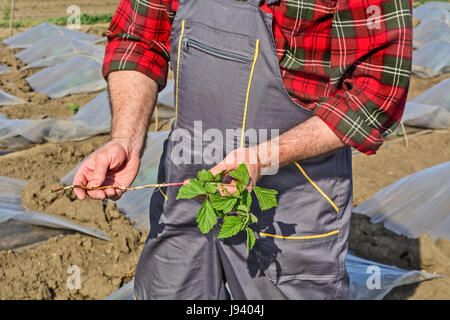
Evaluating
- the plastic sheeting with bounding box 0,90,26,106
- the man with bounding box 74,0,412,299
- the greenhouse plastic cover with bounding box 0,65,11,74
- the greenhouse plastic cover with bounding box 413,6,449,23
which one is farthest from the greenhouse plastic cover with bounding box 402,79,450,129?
the greenhouse plastic cover with bounding box 413,6,449,23

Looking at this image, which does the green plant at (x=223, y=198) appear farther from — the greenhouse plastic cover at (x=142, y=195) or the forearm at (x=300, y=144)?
the greenhouse plastic cover at (x=142, y=195)

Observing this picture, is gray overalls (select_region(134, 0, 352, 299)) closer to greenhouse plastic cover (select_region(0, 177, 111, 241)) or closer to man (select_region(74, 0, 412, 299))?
man (select_region(74, 0, 412, 299))

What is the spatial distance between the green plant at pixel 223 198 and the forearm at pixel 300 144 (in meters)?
0.12

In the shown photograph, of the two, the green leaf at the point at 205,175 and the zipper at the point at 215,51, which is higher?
the zipper at the point at 215,51

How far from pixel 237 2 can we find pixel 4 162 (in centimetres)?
385

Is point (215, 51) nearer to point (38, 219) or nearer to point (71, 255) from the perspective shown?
point (71, 255)

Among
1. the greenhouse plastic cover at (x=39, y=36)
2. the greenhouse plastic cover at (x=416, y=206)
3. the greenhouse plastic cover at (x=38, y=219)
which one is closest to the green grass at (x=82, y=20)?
the greenhouse plastic cover at (x=39, y=36)

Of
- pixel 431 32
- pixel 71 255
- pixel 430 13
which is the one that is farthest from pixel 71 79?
pixel 430 13

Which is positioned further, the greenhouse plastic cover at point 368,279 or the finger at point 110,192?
the greenhouse plastic cover at point 368,279

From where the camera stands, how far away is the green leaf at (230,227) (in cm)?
136

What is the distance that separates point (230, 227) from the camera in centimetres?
137

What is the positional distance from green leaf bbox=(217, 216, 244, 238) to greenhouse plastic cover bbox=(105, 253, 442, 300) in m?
1.58

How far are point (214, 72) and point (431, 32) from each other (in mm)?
10515
